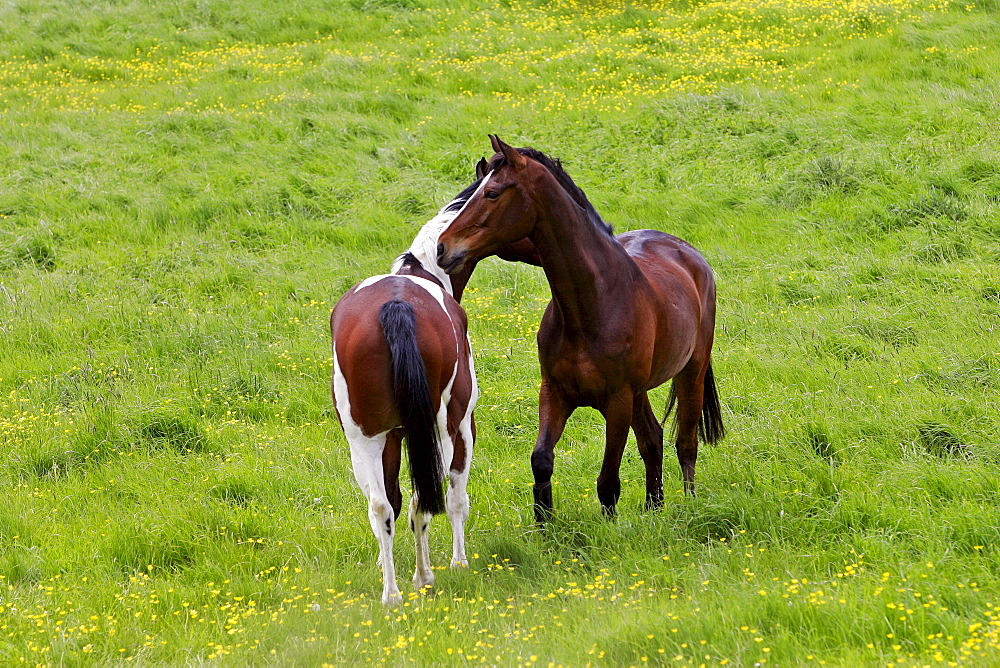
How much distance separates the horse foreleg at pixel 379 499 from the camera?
4375 mm

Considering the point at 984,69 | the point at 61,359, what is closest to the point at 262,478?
the point at 61,359

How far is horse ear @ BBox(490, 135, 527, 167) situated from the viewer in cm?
459

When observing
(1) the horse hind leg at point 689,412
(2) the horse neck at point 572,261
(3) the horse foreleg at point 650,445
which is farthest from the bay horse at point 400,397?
(1) the horse hind leg at point 689,412

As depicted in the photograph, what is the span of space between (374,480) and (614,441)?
137cm

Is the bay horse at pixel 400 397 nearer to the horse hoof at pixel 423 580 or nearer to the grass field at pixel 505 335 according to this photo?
the horse hoof at pixel 423 580

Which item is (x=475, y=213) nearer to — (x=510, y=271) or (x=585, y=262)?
(x=585, y=262)

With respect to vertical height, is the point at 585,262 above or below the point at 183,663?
above

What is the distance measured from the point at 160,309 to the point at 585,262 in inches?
219

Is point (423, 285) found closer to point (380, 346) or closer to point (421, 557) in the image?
point (380, 346)

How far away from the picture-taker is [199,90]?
52.9ft

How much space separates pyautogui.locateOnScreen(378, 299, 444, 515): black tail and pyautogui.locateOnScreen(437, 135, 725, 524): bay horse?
46 cm

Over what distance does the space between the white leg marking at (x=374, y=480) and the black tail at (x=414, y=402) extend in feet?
0.58

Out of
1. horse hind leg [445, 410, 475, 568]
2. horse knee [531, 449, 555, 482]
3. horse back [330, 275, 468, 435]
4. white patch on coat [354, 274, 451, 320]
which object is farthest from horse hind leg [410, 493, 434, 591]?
white patch on coat [354, 274, 451, 320]

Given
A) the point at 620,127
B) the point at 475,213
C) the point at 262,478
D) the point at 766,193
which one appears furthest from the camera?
the point at 620,127
